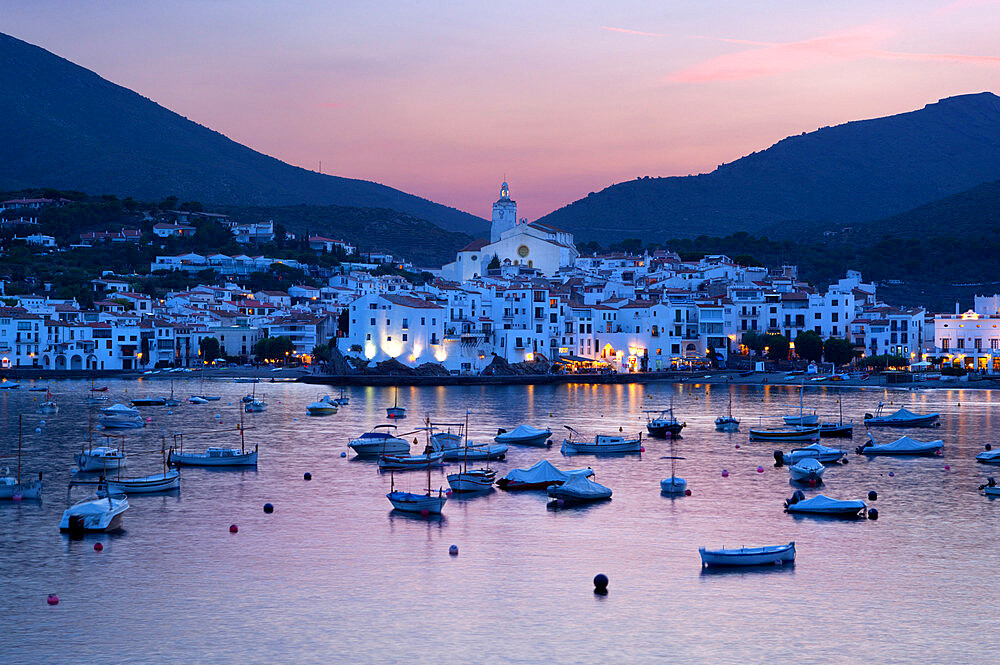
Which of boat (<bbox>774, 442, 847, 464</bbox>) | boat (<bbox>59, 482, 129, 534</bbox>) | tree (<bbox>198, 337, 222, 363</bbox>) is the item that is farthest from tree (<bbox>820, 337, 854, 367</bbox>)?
boat (<bbox>59, 482, 129, 534</bbox>)

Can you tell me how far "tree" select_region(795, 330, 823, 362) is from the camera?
8606cm

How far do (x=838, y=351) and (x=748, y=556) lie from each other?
212 ft

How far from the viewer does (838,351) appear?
8444 cm

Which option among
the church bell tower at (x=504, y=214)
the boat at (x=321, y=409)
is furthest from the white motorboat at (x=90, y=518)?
the church bell tower at (x=504, y=214)

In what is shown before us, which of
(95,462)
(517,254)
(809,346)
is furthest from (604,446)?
(517,254)

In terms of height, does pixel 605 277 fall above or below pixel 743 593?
above

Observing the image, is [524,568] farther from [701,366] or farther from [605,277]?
[605,277]

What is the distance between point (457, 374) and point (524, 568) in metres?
61.2

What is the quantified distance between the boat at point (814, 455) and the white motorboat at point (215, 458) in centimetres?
1764

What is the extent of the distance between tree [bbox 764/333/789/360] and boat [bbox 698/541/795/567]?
6572cm

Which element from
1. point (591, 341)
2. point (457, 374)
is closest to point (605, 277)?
point (591, 341)

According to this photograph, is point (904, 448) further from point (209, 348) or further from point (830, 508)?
point (209, 348)

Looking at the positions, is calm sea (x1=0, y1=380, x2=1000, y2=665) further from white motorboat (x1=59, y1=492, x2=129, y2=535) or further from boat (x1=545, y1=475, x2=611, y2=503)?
boat (x1=545, y1=475, x2=611, y2=503)

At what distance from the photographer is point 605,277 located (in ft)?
363
